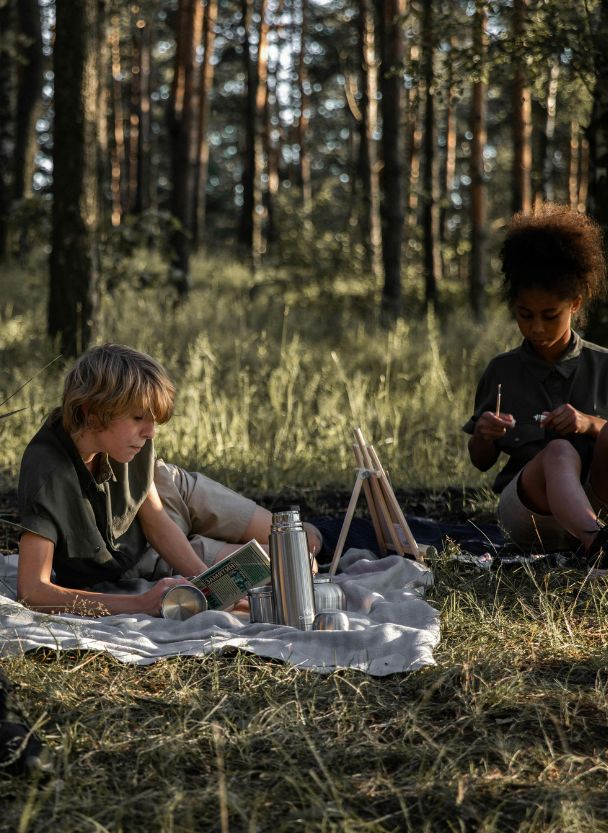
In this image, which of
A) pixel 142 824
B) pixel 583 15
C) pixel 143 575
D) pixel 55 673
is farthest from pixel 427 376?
pixel 142 824

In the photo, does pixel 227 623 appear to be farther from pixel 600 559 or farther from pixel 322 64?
pixel 322 64

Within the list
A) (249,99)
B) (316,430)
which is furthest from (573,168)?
(316,430)

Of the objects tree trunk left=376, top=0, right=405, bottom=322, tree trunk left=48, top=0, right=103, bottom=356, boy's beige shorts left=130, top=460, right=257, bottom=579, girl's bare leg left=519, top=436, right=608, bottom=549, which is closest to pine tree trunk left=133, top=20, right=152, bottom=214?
tree trunk left=376, top=0, right=405, bottom=322

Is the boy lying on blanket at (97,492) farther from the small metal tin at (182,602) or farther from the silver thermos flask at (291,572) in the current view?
the silver thermos flask at (291,572)

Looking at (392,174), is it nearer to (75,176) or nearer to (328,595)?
(75,176)

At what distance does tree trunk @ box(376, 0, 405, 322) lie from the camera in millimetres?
11758

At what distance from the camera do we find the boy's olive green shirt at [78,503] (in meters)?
3.58

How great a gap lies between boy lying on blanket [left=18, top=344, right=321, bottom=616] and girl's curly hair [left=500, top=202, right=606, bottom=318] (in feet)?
5.02

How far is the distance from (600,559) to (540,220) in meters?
1.50

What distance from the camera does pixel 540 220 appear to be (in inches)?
177

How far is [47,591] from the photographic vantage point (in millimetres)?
3523

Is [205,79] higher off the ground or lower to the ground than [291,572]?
higher

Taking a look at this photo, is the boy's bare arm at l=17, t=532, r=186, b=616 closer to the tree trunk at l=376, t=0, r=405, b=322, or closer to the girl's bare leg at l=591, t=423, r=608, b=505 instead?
the girl's bare leg at l=591, t=423, r=608, b=505

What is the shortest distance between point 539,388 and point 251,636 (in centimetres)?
172
